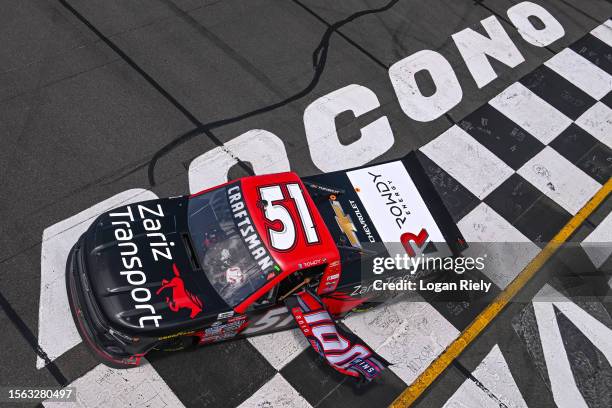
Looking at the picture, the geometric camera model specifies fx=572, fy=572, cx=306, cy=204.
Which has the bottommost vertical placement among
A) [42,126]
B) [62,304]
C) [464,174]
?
[62,304]

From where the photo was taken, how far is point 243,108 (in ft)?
34.8

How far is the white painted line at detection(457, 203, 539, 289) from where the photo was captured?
9344mm

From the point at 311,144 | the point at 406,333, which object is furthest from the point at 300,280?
the point at 311,144

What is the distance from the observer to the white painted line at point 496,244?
9344 millimetres

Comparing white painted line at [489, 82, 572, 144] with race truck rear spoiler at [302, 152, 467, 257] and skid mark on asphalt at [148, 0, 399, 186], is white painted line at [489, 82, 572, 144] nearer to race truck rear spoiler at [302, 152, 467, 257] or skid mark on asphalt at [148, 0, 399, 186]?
skid mark on asphalt at [148, 0, 399, 186]

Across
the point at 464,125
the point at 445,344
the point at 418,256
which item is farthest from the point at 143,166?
the point at 464,125

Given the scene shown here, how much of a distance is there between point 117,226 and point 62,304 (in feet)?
4.77

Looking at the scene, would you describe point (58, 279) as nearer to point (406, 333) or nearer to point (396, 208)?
point (396, 208)

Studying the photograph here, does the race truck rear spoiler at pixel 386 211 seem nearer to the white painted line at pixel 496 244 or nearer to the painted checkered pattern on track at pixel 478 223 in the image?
the painted checkered pattern on track at pixel 478 223

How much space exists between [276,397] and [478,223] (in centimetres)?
475

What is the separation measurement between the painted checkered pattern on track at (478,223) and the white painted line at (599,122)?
0.09 ft

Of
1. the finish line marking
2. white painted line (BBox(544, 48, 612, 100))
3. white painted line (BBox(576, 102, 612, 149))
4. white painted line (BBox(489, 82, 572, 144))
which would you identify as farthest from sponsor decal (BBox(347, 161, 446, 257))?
white painted line (BBox(544, 48, 612, 100))

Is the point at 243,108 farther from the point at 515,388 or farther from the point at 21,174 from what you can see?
the point at 515,388

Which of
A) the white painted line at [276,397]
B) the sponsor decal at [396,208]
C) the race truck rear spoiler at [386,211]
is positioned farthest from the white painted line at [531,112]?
the white painted line at [276,397]
